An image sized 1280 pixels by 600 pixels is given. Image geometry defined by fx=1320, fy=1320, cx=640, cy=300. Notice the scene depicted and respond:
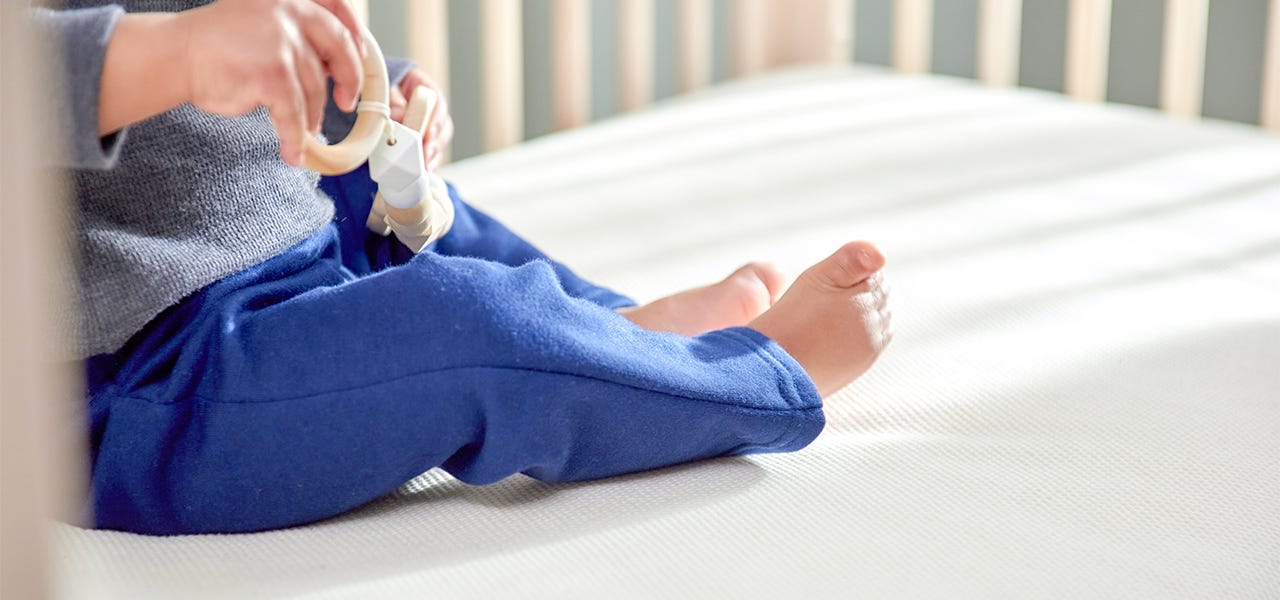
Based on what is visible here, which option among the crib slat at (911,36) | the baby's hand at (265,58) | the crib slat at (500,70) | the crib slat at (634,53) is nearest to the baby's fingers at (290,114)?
the baby's hand at (265,58)

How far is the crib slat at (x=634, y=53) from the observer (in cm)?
163

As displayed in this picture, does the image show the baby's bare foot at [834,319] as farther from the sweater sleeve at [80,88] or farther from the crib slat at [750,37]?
the crib slat at [750,37]

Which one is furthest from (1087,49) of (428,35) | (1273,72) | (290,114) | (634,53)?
(290,114)

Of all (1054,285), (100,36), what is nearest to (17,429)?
(100,36)

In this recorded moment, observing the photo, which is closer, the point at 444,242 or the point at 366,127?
the point at 366,127

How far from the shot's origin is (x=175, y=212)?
625 millimetres

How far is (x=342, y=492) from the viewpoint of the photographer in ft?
1.87

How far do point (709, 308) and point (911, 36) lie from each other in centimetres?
112

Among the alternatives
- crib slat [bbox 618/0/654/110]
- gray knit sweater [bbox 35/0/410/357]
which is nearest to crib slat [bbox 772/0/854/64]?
crib slat [bbox 618/0/654/110]

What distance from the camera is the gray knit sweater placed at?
1.90 ft

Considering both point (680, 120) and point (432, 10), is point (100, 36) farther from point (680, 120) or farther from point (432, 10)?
point (680, 120)

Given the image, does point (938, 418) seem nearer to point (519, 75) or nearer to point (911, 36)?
point (519, 75)

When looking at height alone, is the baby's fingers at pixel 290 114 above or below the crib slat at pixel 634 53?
above

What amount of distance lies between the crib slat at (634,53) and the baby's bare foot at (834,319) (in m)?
0.98
